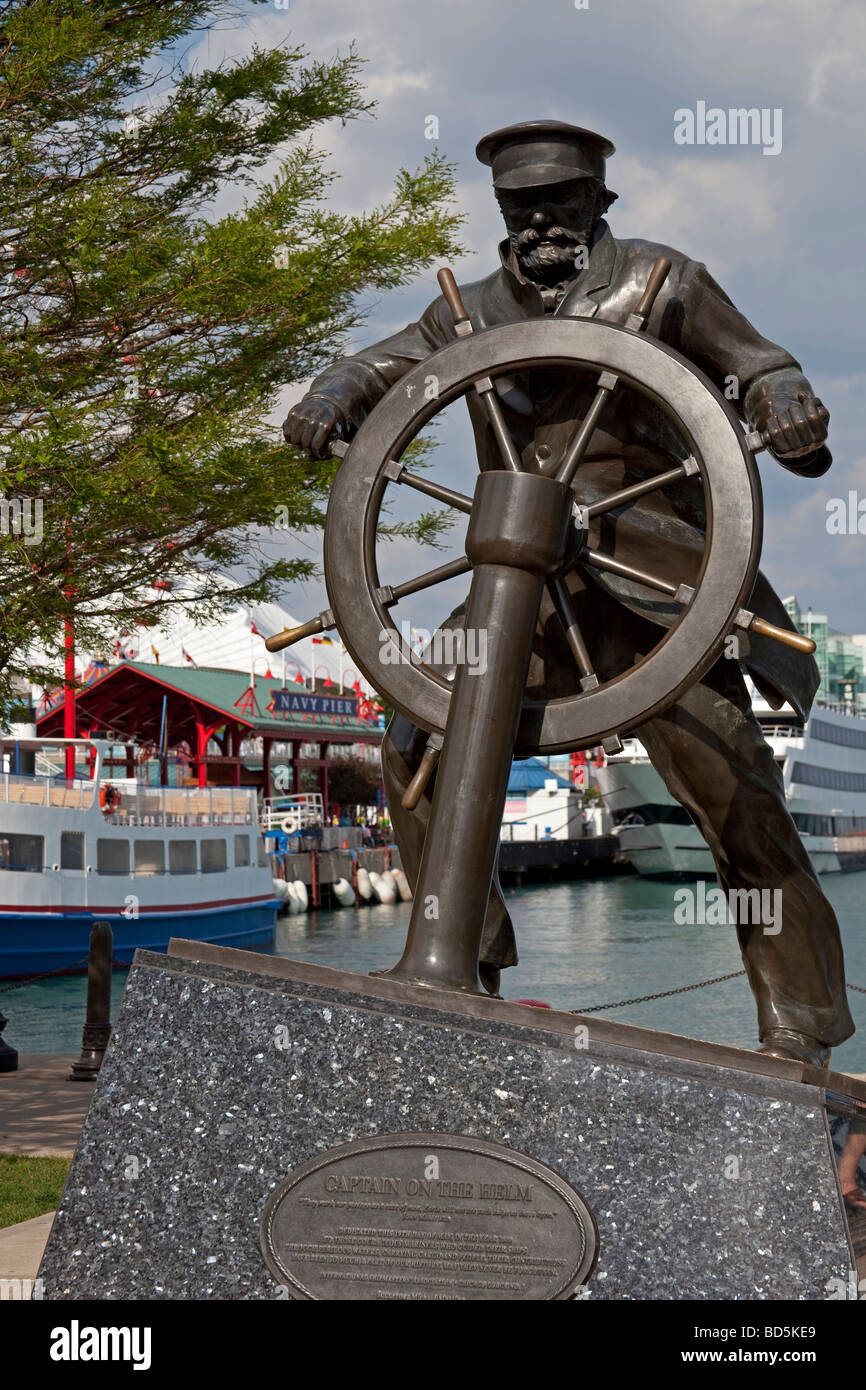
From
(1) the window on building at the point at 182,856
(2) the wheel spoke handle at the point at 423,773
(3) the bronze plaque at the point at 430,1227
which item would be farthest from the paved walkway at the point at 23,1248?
(1) the window on building at the point at 182,856

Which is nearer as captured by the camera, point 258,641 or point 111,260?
point 111,260

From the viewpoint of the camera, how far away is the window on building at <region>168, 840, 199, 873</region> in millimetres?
27400

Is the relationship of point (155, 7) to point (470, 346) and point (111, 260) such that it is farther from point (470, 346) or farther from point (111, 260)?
point (470, 346)

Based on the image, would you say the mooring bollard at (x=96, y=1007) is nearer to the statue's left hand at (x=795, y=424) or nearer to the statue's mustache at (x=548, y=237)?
the statue's mustache at (x=548, y=237)

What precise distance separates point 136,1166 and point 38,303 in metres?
6.46

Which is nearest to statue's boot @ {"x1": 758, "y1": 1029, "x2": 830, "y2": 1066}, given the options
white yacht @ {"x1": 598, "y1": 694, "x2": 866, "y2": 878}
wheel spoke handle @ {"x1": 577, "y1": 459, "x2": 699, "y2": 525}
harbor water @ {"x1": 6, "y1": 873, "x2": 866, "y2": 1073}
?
wheel spoke handle @ {"x1": 577, "y1": 459, "x2": 699, "y2": 525}

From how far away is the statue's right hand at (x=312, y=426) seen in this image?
393 cm

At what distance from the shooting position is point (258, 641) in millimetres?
51375

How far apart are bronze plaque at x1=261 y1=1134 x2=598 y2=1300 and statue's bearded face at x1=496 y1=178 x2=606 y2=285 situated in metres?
2.41

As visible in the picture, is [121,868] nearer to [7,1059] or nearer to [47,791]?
[47,791]

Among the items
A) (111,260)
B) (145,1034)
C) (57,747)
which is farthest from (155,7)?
(57,747)

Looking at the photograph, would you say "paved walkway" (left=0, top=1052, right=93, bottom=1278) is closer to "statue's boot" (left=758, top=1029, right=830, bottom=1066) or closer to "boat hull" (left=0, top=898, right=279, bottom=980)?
"statue's boot" (left=758, top=1029, right=830, bottom=1066)

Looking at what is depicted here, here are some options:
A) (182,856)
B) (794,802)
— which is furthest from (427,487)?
(794,802)

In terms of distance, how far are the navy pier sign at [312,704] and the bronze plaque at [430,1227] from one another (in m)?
37.9
